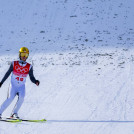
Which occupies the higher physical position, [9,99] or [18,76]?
[18,76]

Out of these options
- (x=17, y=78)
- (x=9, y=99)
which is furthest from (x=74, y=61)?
(x=9, y=99)

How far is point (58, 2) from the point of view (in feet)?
89.5

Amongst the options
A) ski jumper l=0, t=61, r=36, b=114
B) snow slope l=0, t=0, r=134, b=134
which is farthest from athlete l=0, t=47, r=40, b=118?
snow slope l=0, t=0, r=134, b=134

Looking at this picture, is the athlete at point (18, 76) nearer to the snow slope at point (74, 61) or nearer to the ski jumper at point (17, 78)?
the ski jumper at point (17, 78)

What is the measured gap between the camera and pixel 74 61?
1466 centimetres

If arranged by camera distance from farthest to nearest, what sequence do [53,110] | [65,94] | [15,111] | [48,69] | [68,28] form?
1. [68,28]
2. [48,69]
3. [65,94]
4. [53,110]
5. [15,111]

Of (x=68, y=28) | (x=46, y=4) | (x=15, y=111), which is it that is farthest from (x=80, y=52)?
(x=46, y=4)

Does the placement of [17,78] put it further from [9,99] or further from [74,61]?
[74,61]

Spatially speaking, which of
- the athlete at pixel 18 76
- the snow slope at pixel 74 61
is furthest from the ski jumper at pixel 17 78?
the snow slope at pixel 74 61

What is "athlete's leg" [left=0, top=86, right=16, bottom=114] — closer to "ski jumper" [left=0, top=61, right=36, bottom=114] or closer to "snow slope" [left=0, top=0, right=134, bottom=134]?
"ski jumper" [left=0, top=61, right=36, bottom=114]

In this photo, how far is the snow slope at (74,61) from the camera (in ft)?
25.2

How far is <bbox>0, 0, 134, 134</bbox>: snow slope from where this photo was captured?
7.67m
